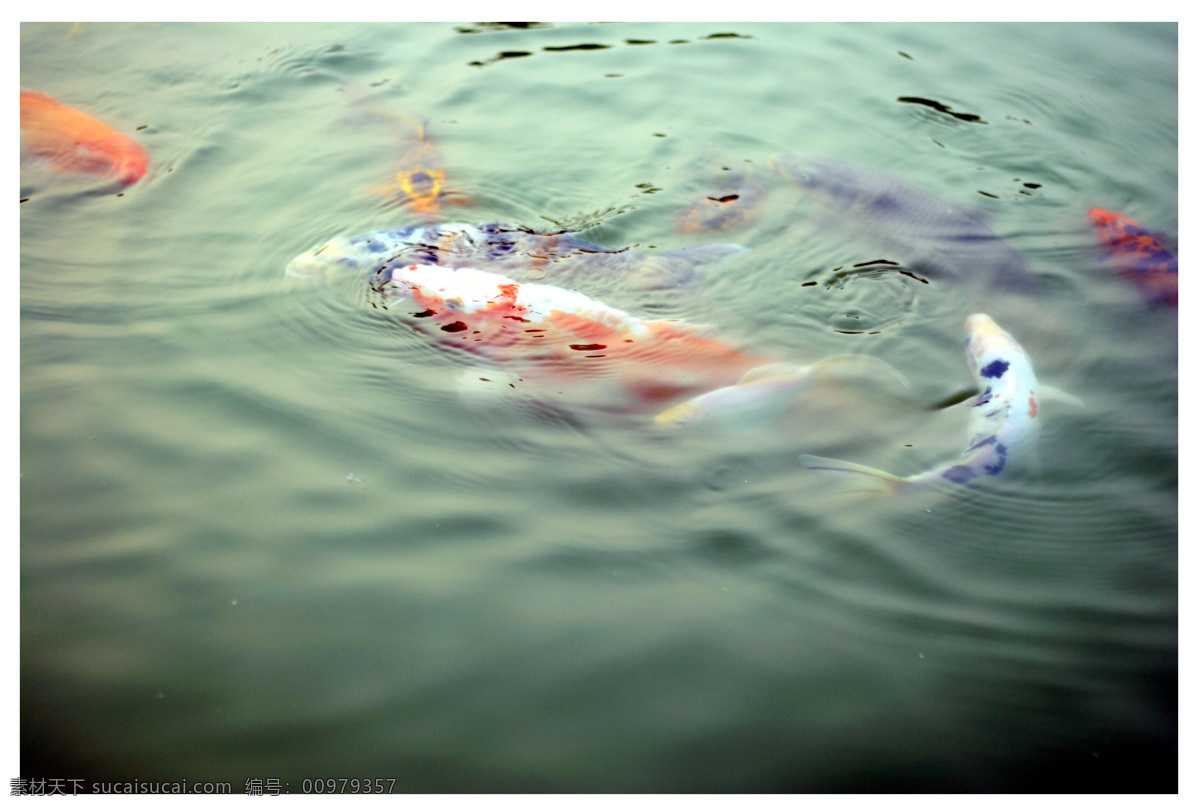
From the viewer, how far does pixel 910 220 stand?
491 cm

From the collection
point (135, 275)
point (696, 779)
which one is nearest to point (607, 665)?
point (696, 779)

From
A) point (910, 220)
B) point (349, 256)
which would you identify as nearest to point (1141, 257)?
point (910, 220)

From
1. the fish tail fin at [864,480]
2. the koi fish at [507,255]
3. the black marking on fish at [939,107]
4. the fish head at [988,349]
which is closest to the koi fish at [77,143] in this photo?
the koi fish at [507,255]

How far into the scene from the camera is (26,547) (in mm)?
2795

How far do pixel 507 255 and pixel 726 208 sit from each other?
5.25ft

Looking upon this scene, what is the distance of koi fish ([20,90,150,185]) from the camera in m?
4.94

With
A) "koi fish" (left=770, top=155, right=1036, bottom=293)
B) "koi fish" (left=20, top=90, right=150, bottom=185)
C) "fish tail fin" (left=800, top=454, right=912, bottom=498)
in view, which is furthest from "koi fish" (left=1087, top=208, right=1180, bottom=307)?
"koi fish" (left=20, top=90, right=150, bottom=185)

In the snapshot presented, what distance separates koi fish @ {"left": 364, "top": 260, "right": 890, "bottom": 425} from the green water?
18cm

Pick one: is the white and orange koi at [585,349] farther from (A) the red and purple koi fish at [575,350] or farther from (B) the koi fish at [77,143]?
(B) the koi fish at [77,143]

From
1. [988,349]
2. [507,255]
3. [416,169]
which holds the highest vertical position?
[416,169]

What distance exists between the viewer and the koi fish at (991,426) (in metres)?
3.22

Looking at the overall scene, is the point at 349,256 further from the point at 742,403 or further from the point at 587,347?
the point at 742,403

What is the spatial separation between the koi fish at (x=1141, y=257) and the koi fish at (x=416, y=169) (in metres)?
4.17

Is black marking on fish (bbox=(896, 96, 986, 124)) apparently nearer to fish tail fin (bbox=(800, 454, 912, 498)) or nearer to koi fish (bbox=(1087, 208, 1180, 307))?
koi fish (bbox=(1087, 208, 1180, 307))
